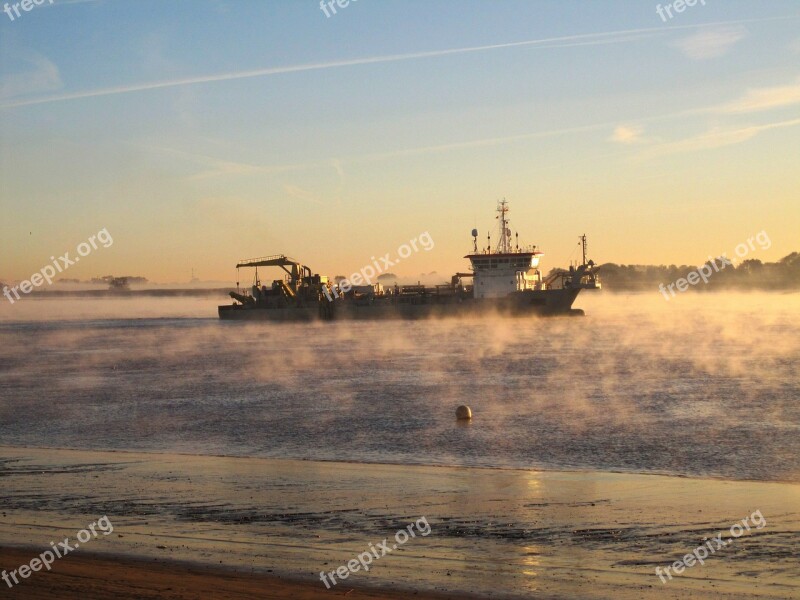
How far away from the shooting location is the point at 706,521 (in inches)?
471

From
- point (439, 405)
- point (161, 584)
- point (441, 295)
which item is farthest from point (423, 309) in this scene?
point (161, 584)

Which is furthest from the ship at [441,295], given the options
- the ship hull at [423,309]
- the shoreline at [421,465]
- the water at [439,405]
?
the shoreline at [421,465]

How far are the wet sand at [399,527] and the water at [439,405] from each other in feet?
7.50

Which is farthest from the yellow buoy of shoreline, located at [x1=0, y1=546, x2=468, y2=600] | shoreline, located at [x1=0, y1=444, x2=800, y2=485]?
shoreline, located at [x1=0, y1=546, x2=468, y2=600]

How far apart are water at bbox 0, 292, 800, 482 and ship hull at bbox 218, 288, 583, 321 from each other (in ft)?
127

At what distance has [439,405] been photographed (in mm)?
26969

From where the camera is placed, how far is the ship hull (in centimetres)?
9519

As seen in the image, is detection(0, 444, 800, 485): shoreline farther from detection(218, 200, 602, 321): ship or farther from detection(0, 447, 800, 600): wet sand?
detection(218, 200, 602, 321): ship

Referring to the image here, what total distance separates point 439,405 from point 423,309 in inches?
3098

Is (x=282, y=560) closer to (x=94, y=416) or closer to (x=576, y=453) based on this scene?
(x=576, y=453)

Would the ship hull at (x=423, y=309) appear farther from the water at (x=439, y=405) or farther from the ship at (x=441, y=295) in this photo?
the water at (x=439, y=405)

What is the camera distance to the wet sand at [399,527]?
30.7 ft

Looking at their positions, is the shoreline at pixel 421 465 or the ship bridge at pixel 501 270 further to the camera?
the ship bridge at pixel 501 270

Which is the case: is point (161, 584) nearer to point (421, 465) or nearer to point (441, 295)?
point (421, 465)
